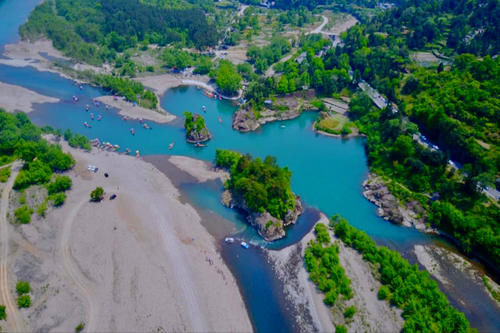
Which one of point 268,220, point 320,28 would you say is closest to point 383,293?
point 268,220

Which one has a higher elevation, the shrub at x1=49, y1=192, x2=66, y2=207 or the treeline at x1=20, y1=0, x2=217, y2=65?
the treeline at x1=20, y1=0, x2=217, y2=65

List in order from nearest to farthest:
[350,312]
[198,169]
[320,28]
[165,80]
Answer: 1. [350,312]
2. [198,169]
3. [165,80]
4. [320,28]

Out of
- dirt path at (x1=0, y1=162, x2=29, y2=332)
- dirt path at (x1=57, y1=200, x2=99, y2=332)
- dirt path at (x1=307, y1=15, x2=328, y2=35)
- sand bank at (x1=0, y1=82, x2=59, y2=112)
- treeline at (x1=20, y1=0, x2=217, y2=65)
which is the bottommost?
dirt path at (x1=57, y1=200, x2=99, y2=332)

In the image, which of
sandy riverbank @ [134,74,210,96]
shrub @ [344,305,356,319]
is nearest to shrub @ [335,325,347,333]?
shrub @ [344,305,356,319]

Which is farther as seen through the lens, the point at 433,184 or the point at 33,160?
the point at 33,160

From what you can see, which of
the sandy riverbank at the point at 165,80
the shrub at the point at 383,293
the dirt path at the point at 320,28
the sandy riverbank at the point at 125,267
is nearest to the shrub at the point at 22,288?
the sandy riverbank at the point at 125,267

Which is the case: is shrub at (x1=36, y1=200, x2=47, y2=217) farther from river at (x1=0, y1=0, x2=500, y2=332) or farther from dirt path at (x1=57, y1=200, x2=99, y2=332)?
river at (x1=0, y1=0, x2=500, y2=332)

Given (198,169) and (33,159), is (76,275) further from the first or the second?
(198,169)
